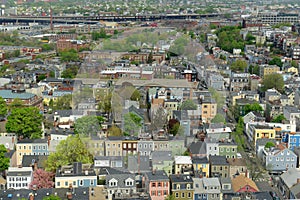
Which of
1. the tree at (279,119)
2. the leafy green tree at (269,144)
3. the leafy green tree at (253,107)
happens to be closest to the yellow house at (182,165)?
the leafy green tree at (269,144)

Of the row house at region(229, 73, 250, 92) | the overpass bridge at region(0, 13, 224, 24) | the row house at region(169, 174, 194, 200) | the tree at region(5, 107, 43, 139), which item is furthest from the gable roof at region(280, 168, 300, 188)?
the overpass bridge at region(0, 13, 224, 24)

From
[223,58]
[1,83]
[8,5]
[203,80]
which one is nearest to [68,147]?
[203,80]

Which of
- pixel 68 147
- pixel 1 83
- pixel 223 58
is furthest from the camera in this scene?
pixel 223 58

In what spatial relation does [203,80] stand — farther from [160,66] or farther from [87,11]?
[87,11]

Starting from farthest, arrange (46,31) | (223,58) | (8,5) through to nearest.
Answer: (8,5) → (46,31) → (223,58)

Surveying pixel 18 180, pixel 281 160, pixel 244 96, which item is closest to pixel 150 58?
pixel 244 96

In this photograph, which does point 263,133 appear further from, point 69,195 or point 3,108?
point 3,108

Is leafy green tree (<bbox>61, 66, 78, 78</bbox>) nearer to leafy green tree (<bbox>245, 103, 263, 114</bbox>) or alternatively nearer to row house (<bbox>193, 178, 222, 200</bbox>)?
leafy green tree (<bbox>245, 103, 263, 114</bbox>)

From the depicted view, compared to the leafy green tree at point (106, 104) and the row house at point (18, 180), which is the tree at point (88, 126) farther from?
the row house at point (18, 180)
